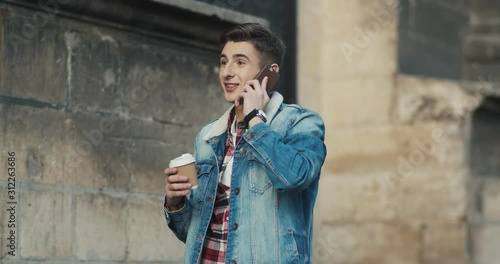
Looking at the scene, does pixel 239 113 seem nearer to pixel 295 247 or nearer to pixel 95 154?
pixel 295 247

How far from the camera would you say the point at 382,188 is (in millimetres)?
9094

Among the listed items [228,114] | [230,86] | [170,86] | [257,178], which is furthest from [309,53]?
[257,178]

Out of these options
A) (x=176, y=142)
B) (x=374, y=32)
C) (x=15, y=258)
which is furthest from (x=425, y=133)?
(x=15, y=258)

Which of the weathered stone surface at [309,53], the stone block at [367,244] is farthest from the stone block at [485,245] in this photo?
the weathered stone surface at [309,53]

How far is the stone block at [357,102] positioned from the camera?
9.09 m

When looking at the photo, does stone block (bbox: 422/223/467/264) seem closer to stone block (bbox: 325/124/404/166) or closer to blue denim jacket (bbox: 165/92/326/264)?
stone block (bbox: 325/124/404/166)

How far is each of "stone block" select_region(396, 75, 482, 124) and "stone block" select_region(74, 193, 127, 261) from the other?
133 inches

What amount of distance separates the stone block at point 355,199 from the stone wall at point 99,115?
2.41 meters

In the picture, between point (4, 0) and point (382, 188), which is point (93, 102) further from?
point (382, 188)

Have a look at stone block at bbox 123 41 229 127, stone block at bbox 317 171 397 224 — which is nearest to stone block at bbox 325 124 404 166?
stone block at bbox 317 171 397 224

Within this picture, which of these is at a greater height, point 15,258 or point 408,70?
point 408,70

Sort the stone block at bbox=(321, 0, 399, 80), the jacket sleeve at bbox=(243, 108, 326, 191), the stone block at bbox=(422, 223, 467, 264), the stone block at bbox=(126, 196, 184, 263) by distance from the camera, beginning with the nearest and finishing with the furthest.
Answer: the jacket sleeve at bbox=(243, 108, 326, 191), the stone block at bbox=(126, 196, 184, 263), the stone block at bbox=(422, 223, 467, 264), the stone block at bbox=(321, 0, 399, 80)

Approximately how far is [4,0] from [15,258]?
1.15 metres

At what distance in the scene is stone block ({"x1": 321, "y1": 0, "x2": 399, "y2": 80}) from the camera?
905 cm
